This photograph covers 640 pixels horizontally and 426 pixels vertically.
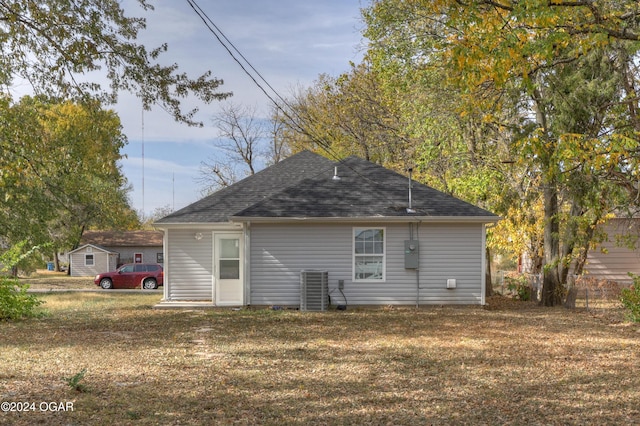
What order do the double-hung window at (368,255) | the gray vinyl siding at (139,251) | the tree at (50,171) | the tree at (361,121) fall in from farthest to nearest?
the gray vinyl siding at (139,251) → the tree at (361,121) → the double-hung window at (368,255) → the tree at (50,171)

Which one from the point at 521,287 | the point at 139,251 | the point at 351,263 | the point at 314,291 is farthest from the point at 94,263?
the point at 521,287

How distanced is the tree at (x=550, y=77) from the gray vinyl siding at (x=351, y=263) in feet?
8.79

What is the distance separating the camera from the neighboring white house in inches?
1736

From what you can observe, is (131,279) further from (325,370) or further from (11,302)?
(325,370)

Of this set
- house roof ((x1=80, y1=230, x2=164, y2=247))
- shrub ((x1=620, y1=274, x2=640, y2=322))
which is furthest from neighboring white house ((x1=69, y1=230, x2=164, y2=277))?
shrub ((x1=620, y1=274, x2=640, y2=322))

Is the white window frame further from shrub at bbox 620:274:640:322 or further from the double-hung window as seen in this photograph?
shrub at bbox 620:274:640:322

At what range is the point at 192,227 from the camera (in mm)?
16172

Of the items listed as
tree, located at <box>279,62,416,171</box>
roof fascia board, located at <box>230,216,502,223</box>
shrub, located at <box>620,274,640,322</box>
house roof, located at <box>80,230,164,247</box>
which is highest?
tree, located at <box>279,62,416,171</box>

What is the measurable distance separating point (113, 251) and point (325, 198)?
33.9 metres

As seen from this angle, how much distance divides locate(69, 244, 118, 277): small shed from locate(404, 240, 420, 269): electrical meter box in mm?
34294

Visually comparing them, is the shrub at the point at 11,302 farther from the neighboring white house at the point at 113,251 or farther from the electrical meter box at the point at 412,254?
the neighboring white house at the point at 113,251

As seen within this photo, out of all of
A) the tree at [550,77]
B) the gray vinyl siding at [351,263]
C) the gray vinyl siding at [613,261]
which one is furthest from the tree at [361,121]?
the gray vinyl siding at [613,261]

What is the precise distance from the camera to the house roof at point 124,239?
4503cm

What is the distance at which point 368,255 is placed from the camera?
1495 cm
